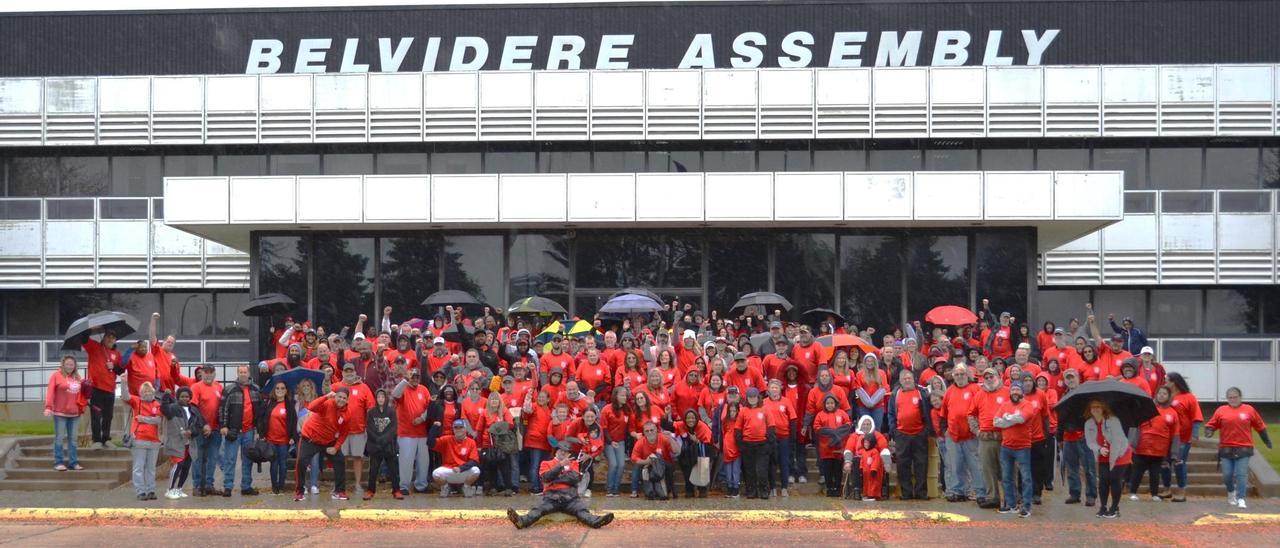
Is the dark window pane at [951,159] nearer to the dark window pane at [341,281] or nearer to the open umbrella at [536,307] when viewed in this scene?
the open umbrella at [536,307]

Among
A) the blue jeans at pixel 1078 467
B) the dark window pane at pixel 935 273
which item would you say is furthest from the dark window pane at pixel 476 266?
the blue jeans at pixel 1078 467

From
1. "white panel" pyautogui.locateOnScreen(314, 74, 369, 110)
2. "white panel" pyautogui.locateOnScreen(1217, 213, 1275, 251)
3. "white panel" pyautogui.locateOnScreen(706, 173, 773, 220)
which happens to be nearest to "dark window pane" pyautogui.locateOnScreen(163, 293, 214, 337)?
"white panel" pyautogui.locateOnScreen(314, 74, 369, 110)

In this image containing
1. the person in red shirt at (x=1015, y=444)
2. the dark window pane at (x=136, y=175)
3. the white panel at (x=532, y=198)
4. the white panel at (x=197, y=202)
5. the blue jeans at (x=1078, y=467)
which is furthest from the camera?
the dark window pane at (x=136, y=175)

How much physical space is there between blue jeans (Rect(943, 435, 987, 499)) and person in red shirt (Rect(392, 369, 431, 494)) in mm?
6718

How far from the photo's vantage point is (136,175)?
30.4m

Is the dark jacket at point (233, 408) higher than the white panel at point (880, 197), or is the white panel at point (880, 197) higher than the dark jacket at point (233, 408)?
the white panel at point (880, 197)

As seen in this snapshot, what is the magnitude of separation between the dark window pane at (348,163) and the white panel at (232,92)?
2.01 m

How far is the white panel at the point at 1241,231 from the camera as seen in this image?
28.8m

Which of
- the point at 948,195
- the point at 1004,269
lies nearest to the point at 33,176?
the point at 948,195

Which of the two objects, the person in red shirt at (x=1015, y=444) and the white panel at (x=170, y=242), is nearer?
the person in red shirt at (x=1015, y=444)

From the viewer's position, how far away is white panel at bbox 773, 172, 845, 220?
25.5 metres

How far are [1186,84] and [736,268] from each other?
1084 cm

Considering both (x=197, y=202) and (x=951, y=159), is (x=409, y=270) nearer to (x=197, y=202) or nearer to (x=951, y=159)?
Answer: (x=197, y=202)

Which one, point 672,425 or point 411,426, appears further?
point 672,425
